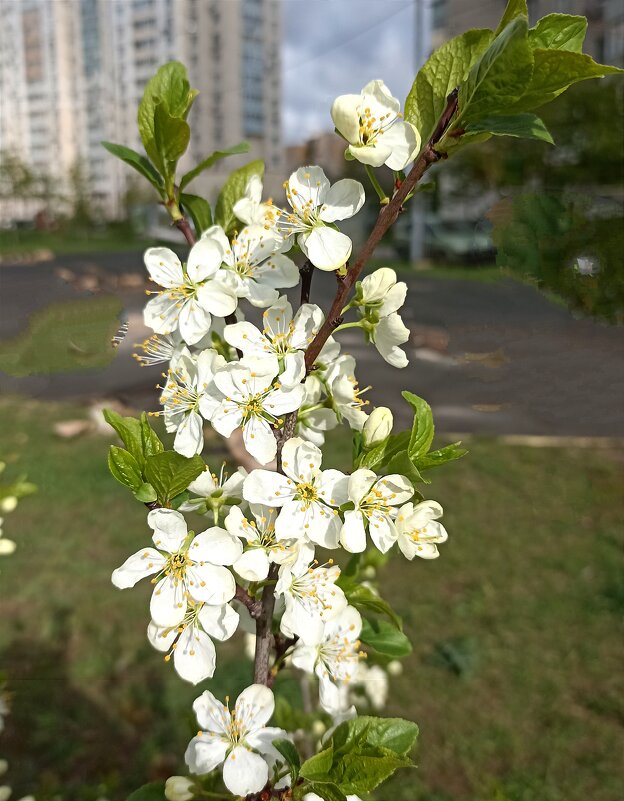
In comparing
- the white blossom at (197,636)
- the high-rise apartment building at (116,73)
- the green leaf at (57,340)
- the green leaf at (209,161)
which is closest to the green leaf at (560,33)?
the green leaf at (209,161)

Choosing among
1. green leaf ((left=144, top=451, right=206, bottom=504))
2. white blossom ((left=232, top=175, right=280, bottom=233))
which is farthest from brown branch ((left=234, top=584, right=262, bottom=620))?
white blossom ((left=232, top=175, right=280, bottom=233))

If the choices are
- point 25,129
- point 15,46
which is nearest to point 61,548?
point 15,46

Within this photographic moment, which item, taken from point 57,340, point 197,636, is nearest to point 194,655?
point 197,636

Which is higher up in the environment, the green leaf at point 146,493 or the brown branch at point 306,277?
the brown branch at point 306,277

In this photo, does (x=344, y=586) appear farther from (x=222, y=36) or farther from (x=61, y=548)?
(x=222, y=36)

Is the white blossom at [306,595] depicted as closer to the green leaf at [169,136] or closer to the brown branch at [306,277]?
the brown branch at [306,277]
